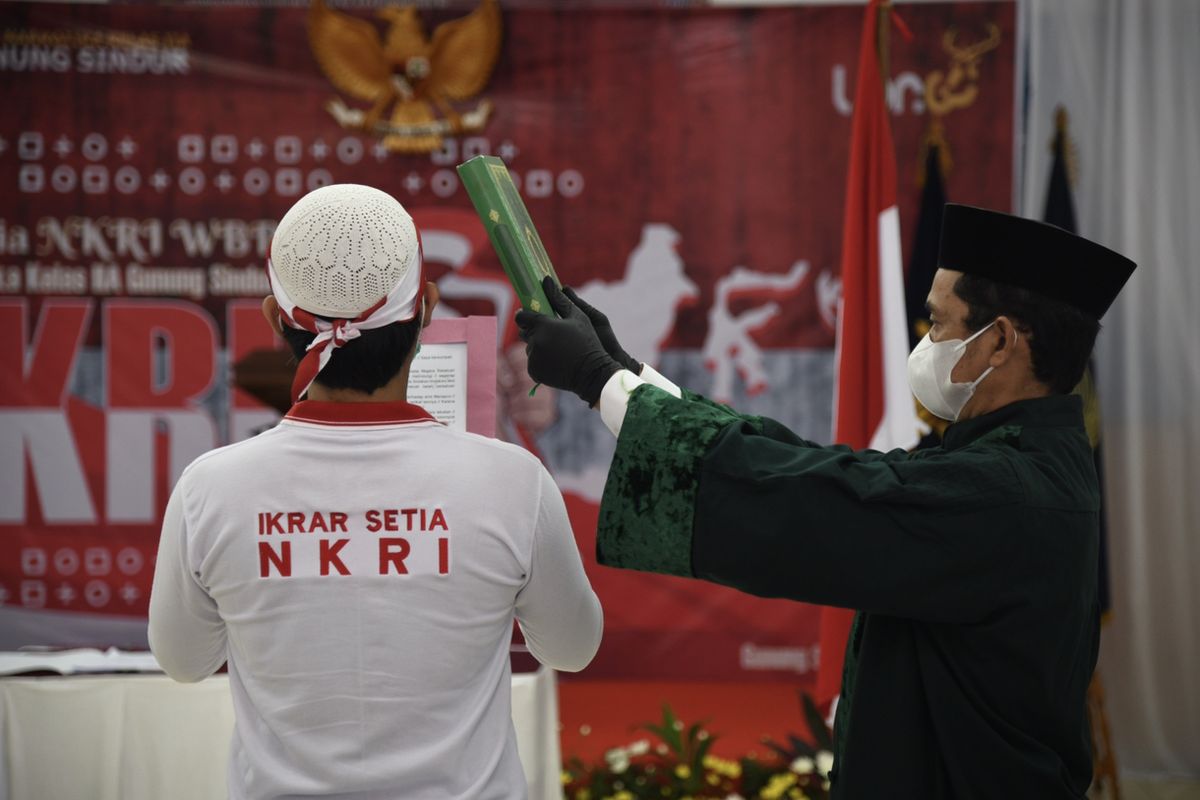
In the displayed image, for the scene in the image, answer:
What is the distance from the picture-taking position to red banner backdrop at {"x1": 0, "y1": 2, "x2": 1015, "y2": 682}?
406 cm

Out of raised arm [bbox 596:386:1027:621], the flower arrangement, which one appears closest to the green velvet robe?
raised arm [bbox 596:386:1027:621]

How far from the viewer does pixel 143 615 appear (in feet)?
13.5

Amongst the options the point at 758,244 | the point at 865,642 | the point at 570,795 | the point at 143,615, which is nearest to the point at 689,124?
the point at 758,244

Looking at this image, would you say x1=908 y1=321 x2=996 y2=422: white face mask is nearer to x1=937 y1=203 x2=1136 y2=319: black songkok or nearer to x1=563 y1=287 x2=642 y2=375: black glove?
x1=937 y1=203 x2=1136 y2=319: black songkok

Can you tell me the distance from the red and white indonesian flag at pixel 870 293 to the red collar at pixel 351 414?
6.72ft

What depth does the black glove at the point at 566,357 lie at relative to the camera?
4.46ft

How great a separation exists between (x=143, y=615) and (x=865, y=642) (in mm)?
3430

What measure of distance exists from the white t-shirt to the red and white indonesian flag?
200 cm

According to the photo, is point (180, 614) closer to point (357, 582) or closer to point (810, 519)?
point (357, 582)

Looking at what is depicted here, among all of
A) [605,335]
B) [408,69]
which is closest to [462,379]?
[605,335]

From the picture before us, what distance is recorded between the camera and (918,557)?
1223 mm

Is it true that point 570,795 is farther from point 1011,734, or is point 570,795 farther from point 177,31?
point 177,31

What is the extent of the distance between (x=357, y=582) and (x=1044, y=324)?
880 mm

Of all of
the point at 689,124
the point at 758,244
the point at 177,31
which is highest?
the point at 177,31
